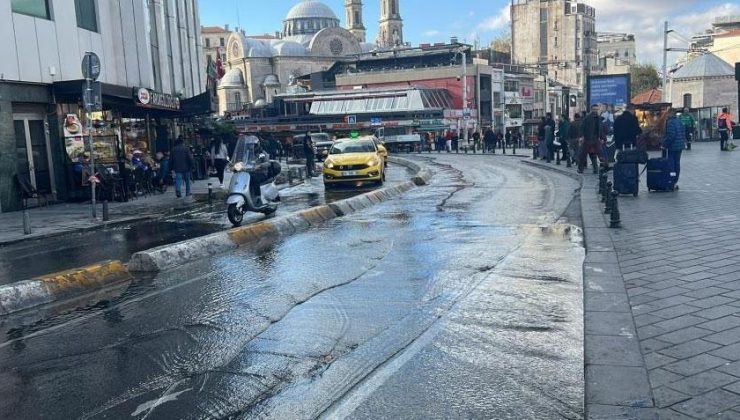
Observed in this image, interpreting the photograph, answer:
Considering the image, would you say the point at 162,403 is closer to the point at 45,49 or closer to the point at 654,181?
the point at 654,181

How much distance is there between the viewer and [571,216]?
12.3 metres

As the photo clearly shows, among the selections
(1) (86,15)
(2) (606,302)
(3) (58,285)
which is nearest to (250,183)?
(3) (58,285)

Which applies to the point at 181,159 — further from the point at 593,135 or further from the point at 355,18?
the point at 355,18

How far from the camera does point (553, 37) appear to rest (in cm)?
12312

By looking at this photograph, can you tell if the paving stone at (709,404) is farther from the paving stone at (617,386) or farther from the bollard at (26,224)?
the bollard at (26,224)

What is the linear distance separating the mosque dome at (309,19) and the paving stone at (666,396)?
4600 inches

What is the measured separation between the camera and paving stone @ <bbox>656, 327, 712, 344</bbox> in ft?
16.3

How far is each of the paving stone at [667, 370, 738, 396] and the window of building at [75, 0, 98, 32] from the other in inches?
775

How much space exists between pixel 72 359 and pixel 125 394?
43.4 inches

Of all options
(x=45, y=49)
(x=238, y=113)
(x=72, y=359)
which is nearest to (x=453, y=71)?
(x=238, y=113)

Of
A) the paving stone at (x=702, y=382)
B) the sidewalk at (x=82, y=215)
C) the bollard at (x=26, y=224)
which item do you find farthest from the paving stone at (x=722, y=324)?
the bollard at (x=26, y=224)

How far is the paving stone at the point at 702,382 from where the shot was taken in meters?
4.09

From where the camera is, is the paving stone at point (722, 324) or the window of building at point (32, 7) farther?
the window of building at point (32, 7)

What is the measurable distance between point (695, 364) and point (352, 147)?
17835mm
